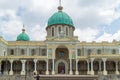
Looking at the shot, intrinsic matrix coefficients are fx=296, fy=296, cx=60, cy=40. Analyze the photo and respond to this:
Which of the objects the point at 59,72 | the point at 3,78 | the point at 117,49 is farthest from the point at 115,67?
the point at 3,78

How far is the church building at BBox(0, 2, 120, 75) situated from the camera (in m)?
62.0

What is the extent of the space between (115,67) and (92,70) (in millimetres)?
6012

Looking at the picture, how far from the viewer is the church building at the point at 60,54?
62000 millimetres

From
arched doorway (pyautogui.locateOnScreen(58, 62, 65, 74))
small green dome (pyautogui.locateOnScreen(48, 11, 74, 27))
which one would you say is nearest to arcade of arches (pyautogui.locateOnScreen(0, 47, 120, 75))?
arched doorway (pyautogui.locateOnScreen(58, 62, 65, 74))

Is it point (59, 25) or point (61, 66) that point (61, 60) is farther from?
point (59, 25)

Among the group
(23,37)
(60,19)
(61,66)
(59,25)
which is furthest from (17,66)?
(60,19)

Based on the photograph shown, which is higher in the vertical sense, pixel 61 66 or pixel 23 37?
pixel 23 37

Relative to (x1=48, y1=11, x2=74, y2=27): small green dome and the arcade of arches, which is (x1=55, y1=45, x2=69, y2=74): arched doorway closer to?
the arcade of arches

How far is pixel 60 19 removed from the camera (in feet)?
220

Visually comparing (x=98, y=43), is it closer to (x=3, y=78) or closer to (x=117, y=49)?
(x=117, y=49)

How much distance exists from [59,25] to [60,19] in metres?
1.39

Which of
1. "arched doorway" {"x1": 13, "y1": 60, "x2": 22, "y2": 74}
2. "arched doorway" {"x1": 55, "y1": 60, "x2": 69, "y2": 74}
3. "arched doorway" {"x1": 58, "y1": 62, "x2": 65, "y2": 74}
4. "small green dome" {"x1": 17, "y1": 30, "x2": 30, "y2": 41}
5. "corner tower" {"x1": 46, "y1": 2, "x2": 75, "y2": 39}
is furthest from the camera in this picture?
"small green dome" {"x1": 17, "y1": 30, "x2": 30, "y2": 41}

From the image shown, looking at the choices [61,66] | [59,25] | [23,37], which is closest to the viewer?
[61,66]

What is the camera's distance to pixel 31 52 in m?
66.9
